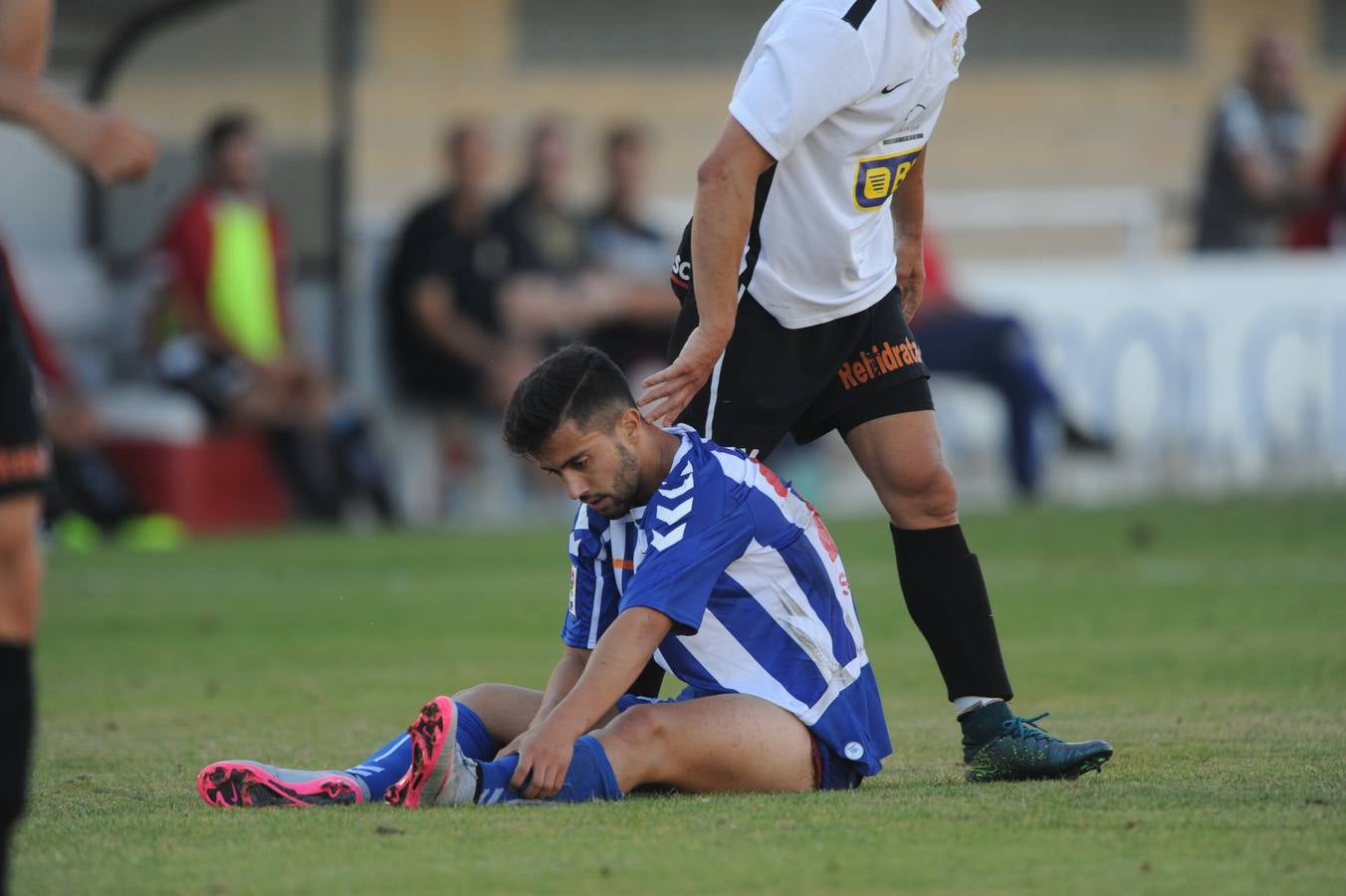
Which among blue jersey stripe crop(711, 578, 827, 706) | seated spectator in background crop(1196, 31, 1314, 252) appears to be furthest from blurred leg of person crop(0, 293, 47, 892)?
seated spectator in background crop(1196, 31, 1314, 252)

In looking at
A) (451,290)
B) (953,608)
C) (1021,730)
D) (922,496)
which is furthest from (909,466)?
(451,290)

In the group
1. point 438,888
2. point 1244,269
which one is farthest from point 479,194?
point 438,888

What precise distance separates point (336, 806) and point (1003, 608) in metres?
4.96

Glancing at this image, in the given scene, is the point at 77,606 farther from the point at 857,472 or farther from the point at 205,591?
the point at 857,472

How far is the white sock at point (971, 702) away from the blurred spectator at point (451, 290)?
9652 mm

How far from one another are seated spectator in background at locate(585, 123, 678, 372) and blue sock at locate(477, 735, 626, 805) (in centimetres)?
1003

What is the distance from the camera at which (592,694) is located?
4172 mm

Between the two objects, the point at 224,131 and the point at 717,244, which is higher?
the point at 224,131

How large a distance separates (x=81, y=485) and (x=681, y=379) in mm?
9393

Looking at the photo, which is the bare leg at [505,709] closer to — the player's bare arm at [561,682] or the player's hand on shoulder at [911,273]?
the player's bare arm at [561,682]

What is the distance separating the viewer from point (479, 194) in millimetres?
14281

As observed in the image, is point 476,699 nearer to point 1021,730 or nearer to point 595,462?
point 595,462

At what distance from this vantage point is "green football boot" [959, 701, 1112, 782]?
463 centimetres

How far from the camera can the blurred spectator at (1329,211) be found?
1535cm
